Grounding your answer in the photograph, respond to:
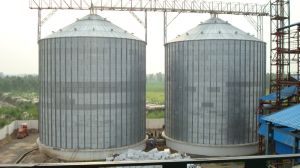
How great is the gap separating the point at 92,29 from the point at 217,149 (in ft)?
50.7

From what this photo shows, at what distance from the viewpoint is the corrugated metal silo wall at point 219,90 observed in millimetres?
29219

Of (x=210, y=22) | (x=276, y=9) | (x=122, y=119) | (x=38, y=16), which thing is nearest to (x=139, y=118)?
(x=122, y=119)

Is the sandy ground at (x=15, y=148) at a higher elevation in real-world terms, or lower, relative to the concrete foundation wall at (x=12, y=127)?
lower

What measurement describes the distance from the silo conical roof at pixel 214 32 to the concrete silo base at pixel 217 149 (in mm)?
9856

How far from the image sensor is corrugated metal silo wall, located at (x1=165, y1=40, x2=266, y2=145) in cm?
2922

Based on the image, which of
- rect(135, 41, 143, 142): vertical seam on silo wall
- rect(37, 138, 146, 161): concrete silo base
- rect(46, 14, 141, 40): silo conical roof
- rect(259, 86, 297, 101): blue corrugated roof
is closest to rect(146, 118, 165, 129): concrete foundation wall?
rect(135, 41, 143, 142): vertical seam on silo wall

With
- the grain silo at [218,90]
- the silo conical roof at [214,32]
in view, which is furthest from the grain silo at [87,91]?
the silo conical roof at [214,32]

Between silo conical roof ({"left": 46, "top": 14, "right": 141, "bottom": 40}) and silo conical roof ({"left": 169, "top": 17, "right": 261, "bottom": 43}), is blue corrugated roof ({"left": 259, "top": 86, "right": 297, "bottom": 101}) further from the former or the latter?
silo conical roof ({"left": 46, "top": 14, "right": 141, "bottom": 40})

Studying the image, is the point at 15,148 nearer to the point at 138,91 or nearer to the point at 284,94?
the point at 138,91

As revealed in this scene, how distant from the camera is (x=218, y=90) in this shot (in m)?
29.2

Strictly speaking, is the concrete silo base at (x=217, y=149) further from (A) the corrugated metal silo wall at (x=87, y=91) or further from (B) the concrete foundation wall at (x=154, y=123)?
(B) the concrete foundation wall at (x=154, y=123)

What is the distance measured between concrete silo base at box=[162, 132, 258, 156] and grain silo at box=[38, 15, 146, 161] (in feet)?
17.5

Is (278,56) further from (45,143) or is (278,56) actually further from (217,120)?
(45,143)

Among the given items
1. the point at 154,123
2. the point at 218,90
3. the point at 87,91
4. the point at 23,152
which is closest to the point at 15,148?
the point at 23,152
